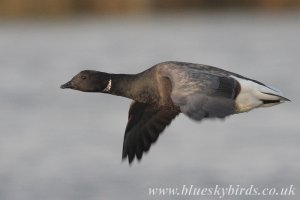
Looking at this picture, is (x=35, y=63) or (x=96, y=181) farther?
(x=35, y=63)

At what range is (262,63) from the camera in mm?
19484

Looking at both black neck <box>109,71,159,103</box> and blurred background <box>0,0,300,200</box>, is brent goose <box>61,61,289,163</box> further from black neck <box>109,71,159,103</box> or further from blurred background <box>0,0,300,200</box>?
blurred background <box>0,0,300,200</box>

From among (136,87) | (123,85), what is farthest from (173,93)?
(123,85)

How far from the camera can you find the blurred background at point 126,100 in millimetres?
10547

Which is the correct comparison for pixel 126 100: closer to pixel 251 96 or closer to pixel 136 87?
pixel 136 87

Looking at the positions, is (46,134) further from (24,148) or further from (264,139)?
(264,139)

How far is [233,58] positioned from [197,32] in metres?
5.31

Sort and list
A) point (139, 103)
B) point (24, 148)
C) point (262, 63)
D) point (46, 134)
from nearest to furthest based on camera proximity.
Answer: point (139, 103), point (24, 148), point (46, 134), point (262, 63)

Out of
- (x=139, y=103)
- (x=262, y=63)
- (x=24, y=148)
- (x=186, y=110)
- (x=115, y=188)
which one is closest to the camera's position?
(x=186, y=110)

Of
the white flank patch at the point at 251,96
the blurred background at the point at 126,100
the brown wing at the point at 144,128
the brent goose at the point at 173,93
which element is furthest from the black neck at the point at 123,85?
the blurred background at the point at 126,100

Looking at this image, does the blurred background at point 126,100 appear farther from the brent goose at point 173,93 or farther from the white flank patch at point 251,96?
the white flank patch at point 251,96

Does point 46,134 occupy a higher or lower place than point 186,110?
lower

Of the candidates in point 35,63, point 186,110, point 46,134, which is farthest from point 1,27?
point 186,110

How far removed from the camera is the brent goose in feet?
21.4
